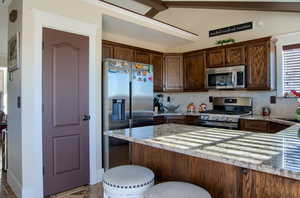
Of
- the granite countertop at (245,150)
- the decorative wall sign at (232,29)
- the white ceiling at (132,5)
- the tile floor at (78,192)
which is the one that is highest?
the white ceiling at (132,5)

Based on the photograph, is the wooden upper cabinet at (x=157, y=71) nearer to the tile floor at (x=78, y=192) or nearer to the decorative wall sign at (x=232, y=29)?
the decorative wall sign at (x=232, y=29)

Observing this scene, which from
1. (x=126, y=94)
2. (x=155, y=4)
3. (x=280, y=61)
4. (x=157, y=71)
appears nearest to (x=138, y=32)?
(x=155, y=4)

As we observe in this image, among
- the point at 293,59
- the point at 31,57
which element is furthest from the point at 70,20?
the point at 293,59

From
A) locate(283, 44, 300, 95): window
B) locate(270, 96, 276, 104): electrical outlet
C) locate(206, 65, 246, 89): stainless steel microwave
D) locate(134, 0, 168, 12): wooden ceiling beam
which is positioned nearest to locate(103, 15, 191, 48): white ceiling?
locate(134, 0, 168, 12): wooden ceiling beam

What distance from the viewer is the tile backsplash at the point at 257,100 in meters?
3.50

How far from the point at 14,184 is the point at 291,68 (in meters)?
4.47

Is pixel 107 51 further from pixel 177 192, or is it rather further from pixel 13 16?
pixel 177 192

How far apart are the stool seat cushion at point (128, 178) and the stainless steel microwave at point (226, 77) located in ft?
9.18

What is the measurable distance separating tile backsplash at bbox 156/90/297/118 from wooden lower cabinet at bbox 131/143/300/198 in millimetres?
2755

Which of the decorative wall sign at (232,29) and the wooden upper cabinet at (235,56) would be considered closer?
the wooden upper cabinet at (235,56)

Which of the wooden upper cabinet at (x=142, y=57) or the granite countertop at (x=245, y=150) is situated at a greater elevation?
the wooden upper cabinet at (x=142, y=57)

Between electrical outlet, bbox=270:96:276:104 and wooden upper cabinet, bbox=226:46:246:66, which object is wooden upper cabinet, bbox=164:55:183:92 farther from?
→ electrical outlet, bbox=270:96:276:104

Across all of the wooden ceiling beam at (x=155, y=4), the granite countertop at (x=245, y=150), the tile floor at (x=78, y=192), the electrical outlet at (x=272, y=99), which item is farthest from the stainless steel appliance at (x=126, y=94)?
the electrical outlet at (x=272, y=99)

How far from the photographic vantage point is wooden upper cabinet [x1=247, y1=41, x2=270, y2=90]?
3434 mm
